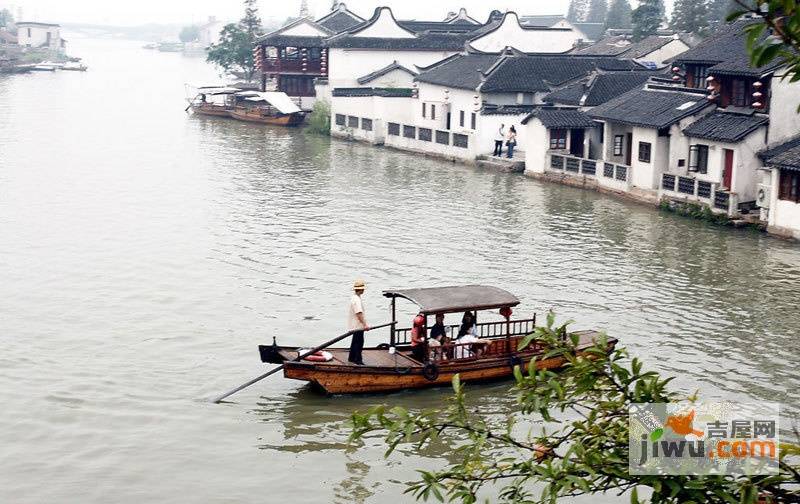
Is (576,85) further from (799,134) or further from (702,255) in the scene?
(702,255)

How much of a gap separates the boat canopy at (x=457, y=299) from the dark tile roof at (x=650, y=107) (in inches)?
776

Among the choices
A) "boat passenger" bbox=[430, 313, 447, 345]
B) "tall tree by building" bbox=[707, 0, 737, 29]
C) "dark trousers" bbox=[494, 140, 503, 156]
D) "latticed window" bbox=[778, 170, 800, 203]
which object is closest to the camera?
"boat passenger" bbox=[430, 313, 447, 345]

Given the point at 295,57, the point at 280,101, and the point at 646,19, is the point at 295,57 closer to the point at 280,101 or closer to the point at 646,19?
the point at 280,101

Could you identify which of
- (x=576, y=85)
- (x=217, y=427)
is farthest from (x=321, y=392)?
(x=576, y=85)

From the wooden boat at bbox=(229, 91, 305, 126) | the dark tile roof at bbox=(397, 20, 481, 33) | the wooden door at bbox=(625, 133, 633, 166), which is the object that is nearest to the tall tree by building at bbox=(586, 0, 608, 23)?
the dark tile roof at bbox=(397, 20, 481, 33)

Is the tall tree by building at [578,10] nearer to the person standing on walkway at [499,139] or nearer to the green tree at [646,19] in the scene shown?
the green tree at [646,19]

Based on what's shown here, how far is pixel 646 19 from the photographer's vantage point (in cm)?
8681

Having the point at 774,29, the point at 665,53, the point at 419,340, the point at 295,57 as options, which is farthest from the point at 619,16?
the point at 774,29

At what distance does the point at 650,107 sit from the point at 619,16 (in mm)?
84706

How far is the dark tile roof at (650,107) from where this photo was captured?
38.8 meters

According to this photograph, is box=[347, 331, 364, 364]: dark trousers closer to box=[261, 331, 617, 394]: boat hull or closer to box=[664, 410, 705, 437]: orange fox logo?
box=[261, 331, 617, 394]: boat hull

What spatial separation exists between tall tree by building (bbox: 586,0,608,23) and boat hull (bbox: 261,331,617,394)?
459 ft

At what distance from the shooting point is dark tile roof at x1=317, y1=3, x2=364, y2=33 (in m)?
77.9

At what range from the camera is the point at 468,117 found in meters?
52.9
